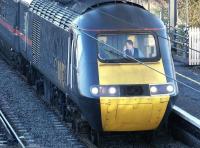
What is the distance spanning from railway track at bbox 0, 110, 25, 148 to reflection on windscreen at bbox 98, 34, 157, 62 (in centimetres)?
260

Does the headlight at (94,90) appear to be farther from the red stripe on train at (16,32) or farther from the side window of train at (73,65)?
the red stripe on train at (16,32)

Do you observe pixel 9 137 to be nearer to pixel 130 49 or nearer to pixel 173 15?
pixel 130 49

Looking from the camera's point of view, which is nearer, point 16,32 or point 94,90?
point 94,90

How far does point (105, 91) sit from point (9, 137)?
3003 millimetres

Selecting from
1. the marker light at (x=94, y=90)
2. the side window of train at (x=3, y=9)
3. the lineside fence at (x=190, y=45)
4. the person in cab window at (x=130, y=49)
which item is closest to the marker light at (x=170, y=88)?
the person in cab window at (x=130, y=49)

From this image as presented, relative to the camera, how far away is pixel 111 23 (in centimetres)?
1227

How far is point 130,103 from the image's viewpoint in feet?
38.5

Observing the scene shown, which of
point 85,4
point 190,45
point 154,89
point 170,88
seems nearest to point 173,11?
point 190,45

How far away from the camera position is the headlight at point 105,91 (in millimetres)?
11734

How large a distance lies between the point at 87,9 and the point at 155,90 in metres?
2.30

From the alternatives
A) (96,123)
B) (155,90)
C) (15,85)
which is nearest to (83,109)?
(96,123)

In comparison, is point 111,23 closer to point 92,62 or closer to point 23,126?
point 92,62

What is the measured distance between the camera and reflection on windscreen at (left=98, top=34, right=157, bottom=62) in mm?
12148

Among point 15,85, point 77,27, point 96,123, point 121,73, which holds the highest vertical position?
point 77,27
